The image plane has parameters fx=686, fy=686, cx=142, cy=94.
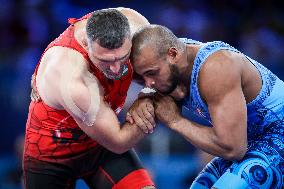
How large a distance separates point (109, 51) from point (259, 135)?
4.35ft

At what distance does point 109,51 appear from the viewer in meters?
4.58

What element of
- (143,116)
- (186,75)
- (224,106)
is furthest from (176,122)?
(224,106)

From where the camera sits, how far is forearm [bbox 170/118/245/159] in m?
4.77

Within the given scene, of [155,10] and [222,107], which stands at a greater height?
[222,107]

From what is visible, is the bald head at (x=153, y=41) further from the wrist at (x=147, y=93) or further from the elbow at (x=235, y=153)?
the elbow at (x=235, y=153)

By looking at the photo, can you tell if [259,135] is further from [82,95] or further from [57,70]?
[57,70]

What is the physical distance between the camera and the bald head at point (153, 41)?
4.71 metres

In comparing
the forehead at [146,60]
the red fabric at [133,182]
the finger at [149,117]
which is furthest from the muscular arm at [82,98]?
the red fabric at [133,182]

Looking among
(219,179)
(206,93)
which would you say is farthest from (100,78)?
(219,179)

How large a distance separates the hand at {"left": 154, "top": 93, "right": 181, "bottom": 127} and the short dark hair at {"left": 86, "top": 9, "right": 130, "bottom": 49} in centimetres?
63

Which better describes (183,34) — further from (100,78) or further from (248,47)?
(100,78)

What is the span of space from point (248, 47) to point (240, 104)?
234 inches

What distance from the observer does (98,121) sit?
4707 millimetres

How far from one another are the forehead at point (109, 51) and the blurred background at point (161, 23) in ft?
12.4
